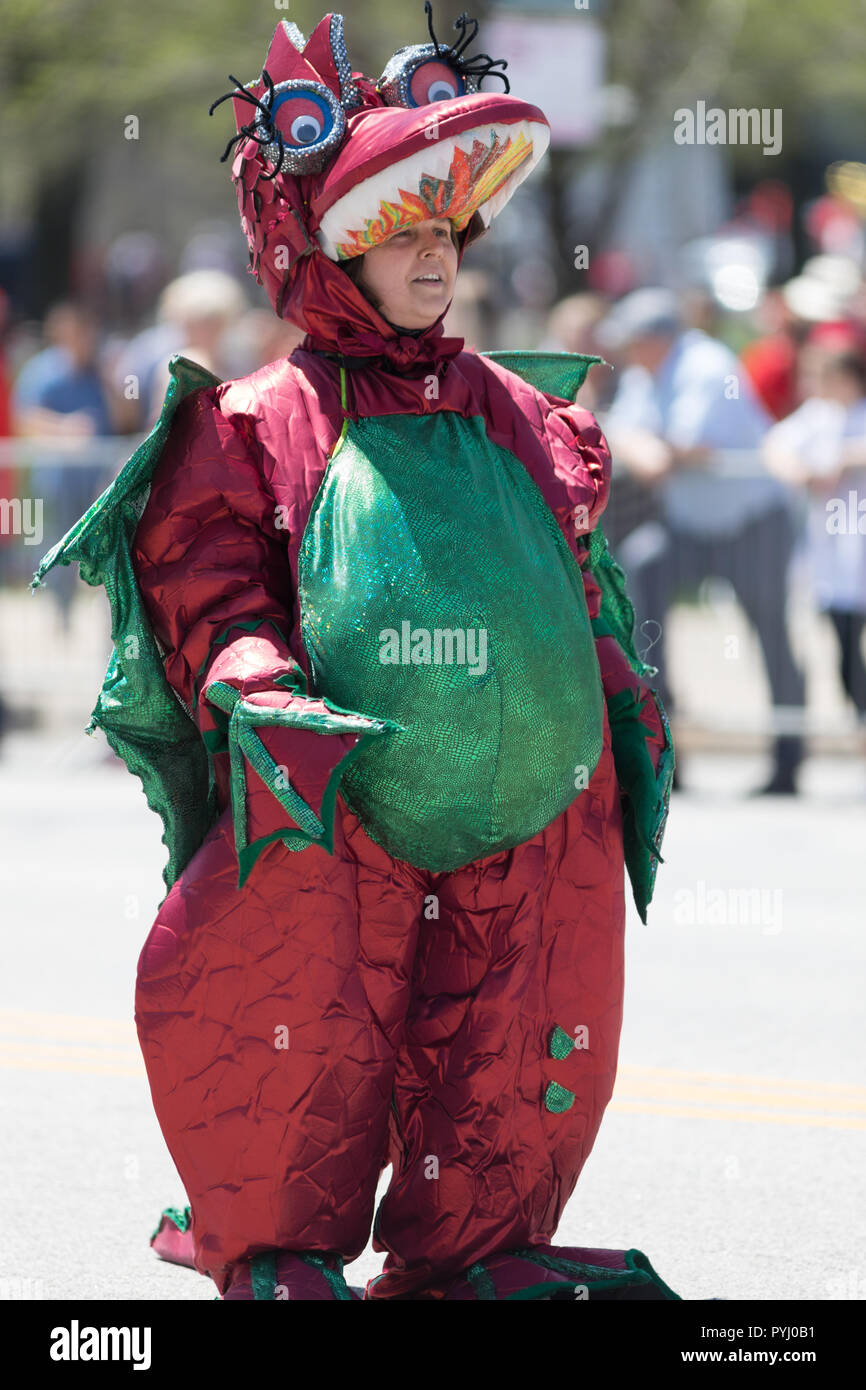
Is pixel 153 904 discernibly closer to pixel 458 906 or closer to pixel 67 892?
pixel 67 892

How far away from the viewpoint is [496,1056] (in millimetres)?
Answer: 3748

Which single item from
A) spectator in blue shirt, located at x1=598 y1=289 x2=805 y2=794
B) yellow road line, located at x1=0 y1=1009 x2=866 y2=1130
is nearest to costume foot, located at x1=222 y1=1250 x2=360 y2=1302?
yellow road line, located at x1=0 y1=1009 x2=866 y2=1130

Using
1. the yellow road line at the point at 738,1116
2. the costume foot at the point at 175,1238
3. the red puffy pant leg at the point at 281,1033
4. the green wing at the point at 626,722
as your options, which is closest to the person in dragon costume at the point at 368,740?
the red puffy pant leg at the point at 281,1033

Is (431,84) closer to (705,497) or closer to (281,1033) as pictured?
(281,1033)

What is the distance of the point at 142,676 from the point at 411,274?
82cm

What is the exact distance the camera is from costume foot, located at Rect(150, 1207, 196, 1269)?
435 cm

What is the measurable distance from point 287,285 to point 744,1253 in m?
2.12

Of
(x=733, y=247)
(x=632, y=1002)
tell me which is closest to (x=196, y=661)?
(x=632, y=1002)

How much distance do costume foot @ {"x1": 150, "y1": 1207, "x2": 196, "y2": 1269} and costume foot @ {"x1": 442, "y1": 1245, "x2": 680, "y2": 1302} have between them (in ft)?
2.53

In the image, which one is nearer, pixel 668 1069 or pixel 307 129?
pixel 307 129

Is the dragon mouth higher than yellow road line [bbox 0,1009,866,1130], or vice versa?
the dragon mouth

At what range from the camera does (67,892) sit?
308 inches

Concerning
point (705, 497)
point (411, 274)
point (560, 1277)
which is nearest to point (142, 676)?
point (411, 274)

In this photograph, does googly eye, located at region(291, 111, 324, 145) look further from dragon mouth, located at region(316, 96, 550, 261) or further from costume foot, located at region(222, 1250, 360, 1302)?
costume foot, located at region(222, 1250, 360, 1302)
